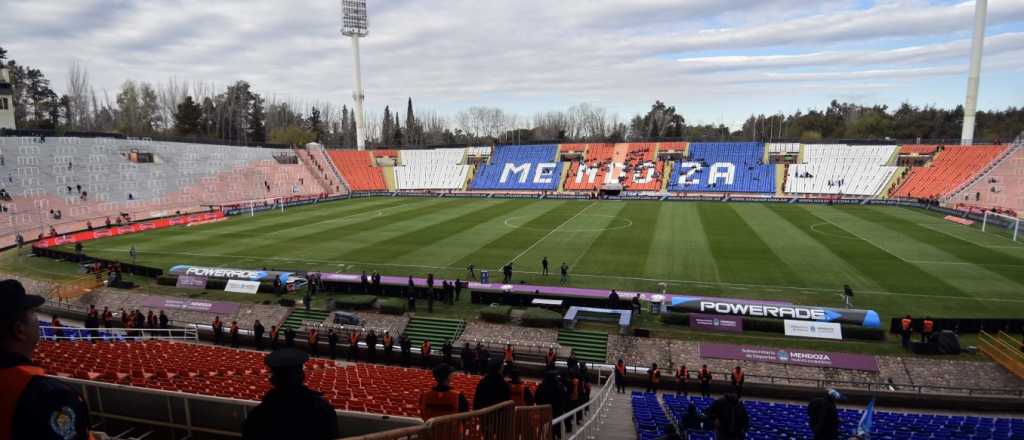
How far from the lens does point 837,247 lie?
34531 mm

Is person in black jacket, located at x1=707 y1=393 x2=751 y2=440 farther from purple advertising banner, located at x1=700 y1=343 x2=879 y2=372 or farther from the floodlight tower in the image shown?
the floodlight tower

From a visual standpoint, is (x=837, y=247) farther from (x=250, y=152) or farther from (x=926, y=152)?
(x=250, y=152)

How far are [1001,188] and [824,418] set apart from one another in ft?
207

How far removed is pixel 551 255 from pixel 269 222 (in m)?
28.1

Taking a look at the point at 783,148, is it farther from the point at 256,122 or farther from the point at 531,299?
the point at 256,122

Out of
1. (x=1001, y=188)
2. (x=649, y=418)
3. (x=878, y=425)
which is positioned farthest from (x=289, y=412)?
(x=1001, y=188)

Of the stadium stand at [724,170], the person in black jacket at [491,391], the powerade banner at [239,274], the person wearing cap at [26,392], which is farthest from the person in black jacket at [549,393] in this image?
the stadium stand at [724,170]

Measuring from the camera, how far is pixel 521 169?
3162 inches

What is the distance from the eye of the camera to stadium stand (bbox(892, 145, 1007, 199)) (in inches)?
2277

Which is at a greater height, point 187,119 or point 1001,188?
point 187,119

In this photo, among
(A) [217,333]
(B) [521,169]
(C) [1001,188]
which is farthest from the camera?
(B) [521,169]

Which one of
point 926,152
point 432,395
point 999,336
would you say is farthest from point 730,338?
point 926,152

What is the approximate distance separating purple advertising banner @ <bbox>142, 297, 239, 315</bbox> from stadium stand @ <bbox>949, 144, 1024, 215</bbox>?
196 ft

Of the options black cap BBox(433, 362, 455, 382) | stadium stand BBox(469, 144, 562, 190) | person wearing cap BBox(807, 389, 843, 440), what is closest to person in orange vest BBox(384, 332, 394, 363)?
black cap BBox(433, 362, 455, 382)
